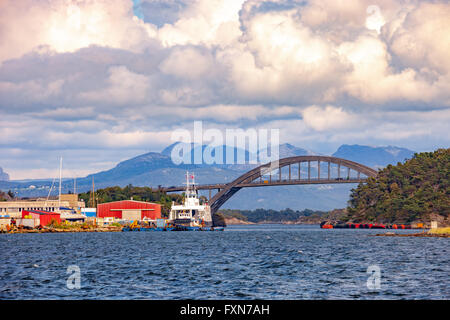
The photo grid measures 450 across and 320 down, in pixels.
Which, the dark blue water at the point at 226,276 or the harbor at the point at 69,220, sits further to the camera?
the harbor at the point at 69,220

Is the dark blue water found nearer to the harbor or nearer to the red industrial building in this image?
the harbor

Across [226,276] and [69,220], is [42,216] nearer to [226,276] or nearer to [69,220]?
[69,220]

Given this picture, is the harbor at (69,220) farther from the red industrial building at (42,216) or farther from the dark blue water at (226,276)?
the dark blue water at (226,276)

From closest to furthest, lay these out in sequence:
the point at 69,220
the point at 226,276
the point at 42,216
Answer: the point at 226,276, the point at 42,216, the point at 69,220

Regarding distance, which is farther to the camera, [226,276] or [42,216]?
[42,216]

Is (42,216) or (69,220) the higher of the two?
(42,216)

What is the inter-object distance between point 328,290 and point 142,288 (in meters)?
11.2

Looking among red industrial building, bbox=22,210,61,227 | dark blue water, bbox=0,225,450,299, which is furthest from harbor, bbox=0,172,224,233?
dark blue water, bbox=0,225,450,299

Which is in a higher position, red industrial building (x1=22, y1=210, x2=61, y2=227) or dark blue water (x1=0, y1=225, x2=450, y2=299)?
red industrial building (x1=22, y1=210, x2=61, y2=227)

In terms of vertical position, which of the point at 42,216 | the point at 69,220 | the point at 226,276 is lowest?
the point at 226,276

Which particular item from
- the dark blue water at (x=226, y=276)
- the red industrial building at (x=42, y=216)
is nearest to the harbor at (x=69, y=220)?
the red industrial building at (x=42, y=216)

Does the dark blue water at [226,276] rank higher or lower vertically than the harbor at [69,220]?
lower

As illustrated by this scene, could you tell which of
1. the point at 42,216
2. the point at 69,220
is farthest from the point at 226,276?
the point at 69,220
